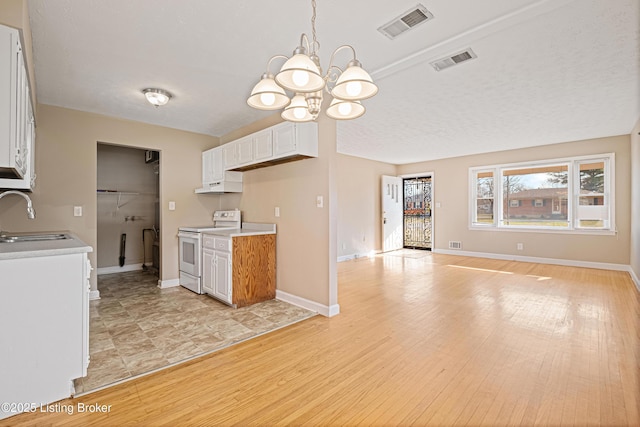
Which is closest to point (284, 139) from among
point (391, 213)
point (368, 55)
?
point (368, 55)

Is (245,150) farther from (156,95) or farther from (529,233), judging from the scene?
(529,233)

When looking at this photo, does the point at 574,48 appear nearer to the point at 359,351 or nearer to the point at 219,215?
the point at 359,351

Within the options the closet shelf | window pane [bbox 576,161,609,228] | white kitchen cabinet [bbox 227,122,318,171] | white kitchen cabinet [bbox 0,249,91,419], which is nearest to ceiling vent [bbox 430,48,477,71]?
white kitchen cabinet [bbox 227,122,318,171]

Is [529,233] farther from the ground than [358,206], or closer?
closer

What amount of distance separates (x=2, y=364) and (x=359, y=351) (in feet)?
7.42

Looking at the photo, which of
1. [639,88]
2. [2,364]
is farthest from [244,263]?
[639,88]

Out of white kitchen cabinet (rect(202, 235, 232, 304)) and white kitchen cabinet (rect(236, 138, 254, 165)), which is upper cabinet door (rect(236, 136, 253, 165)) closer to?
white kitchen cabinet (rect(236, 138, 254, 165))

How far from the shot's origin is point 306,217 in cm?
350

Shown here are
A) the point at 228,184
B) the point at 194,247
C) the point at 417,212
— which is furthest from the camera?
the point at 417,212

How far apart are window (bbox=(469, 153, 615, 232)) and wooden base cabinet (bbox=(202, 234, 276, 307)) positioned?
5.57 m

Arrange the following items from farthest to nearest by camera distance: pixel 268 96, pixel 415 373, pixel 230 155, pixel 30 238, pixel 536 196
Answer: pixel 536 196, pixel 230 155, pixel 30 238, pixel 415 373, pixel 268 96

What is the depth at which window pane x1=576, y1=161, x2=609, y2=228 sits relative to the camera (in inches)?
219

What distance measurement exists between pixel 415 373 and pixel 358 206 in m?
5.22

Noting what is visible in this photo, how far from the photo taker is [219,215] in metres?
4.86
